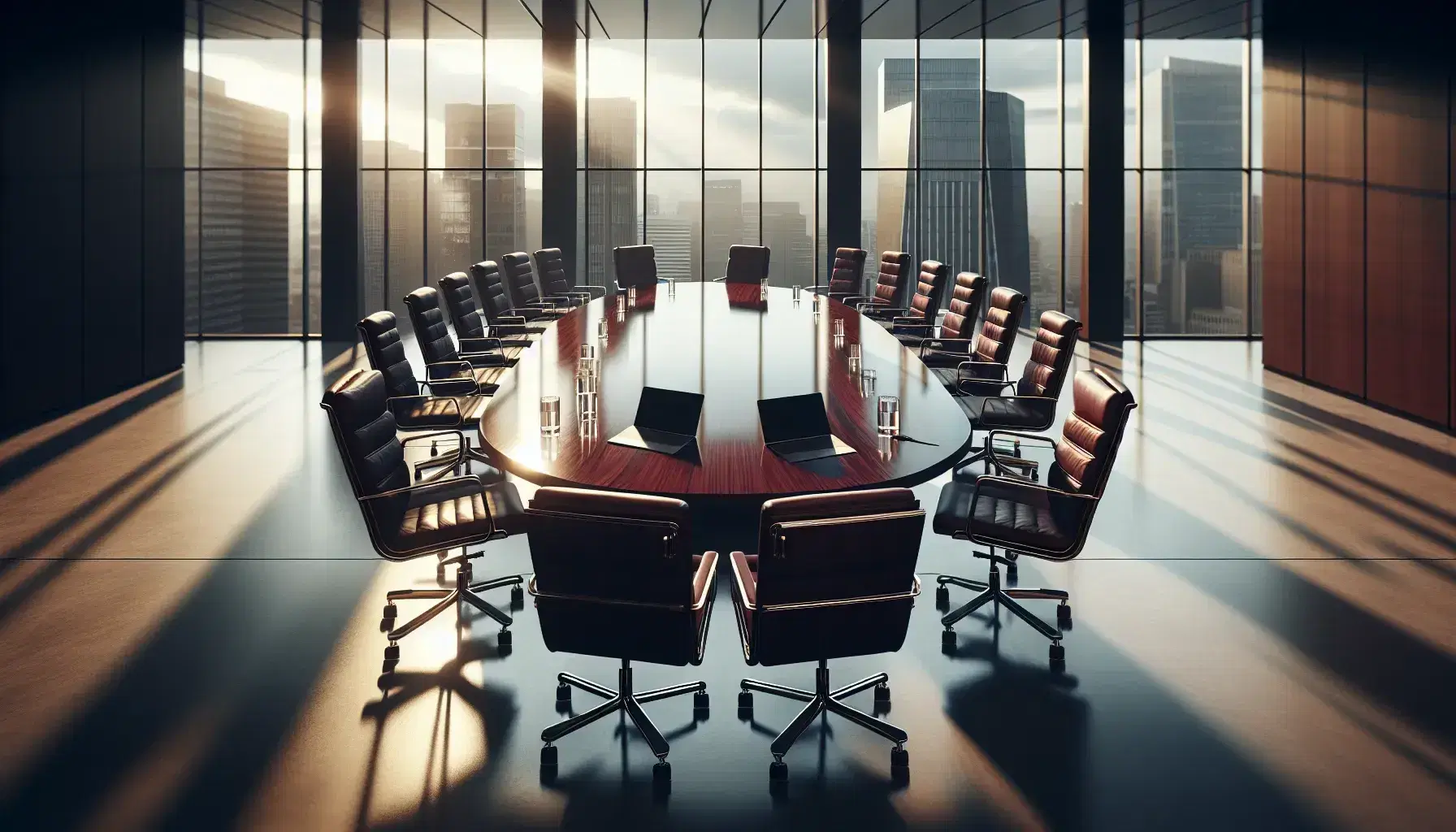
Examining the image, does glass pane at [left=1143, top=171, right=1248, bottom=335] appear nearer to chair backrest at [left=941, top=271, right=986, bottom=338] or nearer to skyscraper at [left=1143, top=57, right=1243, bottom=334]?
skyscraper at [left=1143, top=57, right=1243, bottom=334]

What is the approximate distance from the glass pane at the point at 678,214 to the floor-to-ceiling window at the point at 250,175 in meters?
3.62

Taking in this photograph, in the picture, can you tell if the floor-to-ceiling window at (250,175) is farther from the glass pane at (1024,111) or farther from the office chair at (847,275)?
the glass pane at (1024,111)

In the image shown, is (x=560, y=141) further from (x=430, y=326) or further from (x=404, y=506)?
(x=404, y=506)

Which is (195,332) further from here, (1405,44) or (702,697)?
(1405,44)

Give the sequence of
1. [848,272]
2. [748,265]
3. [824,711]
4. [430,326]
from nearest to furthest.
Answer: [824,711]
[430,326]
[848,272]
[748,265]

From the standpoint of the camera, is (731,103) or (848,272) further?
(731,103)

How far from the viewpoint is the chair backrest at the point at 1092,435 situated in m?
3.24

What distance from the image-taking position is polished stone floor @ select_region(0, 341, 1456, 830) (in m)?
2.59

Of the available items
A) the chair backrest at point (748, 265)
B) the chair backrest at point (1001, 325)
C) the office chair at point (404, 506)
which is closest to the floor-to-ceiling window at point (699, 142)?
the chair backrest at point (748, 265)

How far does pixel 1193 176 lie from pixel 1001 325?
23.2ft

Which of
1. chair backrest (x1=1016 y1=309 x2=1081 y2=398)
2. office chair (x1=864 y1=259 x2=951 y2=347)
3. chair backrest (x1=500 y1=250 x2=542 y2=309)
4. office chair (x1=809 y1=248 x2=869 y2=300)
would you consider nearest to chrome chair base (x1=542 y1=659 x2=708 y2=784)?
chair backrest (x1=1016 y1=309 x2=1081 y2=398)

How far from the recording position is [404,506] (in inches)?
141

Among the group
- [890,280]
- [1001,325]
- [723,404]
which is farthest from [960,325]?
[723,404]

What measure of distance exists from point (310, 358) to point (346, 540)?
232 inches
